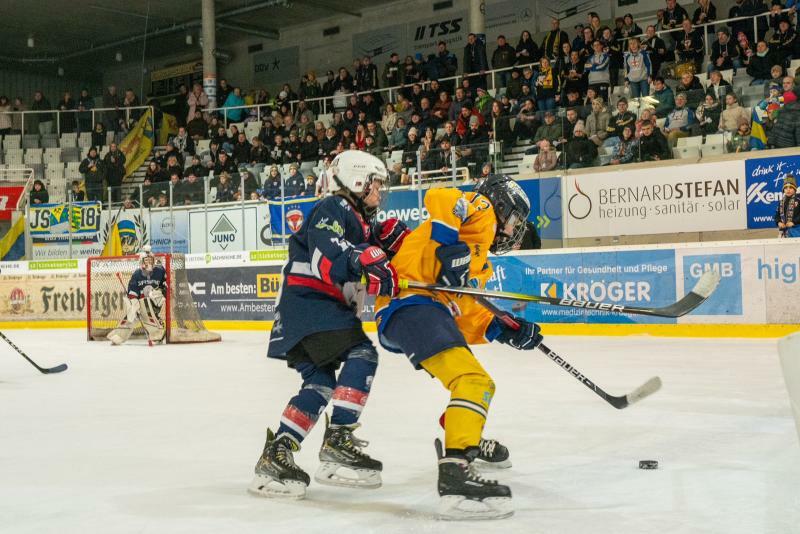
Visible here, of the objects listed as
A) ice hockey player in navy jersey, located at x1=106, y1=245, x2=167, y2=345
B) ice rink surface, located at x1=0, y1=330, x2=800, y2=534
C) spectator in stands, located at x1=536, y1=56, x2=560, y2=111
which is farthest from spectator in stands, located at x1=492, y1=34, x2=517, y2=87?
ice rink surface, located at x1=0, y1=330, x2=800, y2=534

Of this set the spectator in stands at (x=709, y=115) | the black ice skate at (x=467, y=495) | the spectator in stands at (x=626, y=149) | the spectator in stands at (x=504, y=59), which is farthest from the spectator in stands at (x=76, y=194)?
the black ice skate at (x=467, y=495)

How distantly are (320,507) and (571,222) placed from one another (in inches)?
330

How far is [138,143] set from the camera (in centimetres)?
2125

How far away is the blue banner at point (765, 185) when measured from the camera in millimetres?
9758

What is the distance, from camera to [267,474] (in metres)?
2.99

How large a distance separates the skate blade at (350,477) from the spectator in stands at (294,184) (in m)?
9.64

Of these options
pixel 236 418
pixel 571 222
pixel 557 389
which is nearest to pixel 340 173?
pixel 236 418

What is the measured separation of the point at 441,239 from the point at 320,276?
0.42 meters

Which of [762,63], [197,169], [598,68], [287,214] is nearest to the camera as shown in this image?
[762,63]

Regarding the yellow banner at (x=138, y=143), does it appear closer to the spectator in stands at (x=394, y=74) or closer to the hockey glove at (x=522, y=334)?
the spectator in stands at (x=394, y=74)

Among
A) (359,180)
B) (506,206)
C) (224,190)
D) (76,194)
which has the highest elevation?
(76,194)

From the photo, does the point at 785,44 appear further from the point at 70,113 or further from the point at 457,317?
the point at 70,113

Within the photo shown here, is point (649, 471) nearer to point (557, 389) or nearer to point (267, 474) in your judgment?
point (267, 474)

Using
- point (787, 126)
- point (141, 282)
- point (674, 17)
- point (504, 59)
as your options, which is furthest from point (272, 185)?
point (674, 17)
